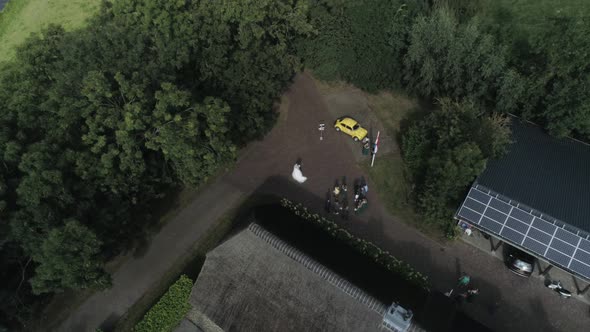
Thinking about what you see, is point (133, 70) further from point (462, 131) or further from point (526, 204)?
point (526, 204)

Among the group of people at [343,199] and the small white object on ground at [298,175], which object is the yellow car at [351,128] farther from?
the small white object on ground at [298,175]

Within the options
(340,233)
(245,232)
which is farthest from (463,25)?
(245,232)

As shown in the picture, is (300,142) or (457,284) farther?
(300,142)

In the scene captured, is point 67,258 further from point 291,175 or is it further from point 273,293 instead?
point 291,175

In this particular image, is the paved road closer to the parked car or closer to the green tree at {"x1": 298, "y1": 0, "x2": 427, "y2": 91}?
Result: the parked car

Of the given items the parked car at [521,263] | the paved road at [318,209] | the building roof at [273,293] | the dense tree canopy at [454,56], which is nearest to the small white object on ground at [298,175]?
the paved road at [318,209]

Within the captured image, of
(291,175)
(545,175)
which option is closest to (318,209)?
(291,175)
